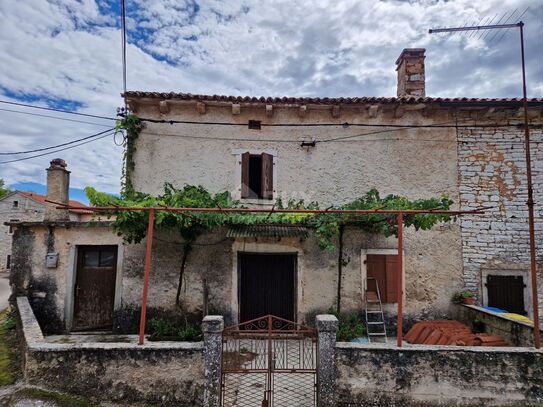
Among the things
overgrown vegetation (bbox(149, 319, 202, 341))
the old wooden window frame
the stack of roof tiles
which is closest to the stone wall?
overgrown vegetation (bbox(149, 319, 202, 341))

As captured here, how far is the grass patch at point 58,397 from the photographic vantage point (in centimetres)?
470

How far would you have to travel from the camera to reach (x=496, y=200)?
8516 mm

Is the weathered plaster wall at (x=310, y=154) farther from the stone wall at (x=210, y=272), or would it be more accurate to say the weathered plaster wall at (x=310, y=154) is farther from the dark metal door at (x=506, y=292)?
the dark metal door at (x=506, y=292)

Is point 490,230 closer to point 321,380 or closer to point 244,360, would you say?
Result: point 321,380

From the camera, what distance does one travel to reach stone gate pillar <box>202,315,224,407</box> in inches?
189

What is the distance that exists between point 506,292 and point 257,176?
23.5ft

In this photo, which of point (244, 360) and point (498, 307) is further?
point (498, 307)

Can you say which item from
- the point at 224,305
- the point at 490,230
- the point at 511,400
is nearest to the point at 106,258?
the point at 224,305

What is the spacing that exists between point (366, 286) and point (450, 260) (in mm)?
2370

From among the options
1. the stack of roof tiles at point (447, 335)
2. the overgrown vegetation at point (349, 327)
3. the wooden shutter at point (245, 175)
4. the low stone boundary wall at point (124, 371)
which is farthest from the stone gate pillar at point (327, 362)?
the wooden shutter at point (245, 175)

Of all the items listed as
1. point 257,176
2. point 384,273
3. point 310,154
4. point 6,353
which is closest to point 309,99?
point 310,154

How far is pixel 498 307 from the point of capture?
820 cm

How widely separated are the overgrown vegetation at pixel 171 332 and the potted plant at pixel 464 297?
656 centimetres

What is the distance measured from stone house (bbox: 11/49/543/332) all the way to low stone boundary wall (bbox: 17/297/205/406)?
120 inches
